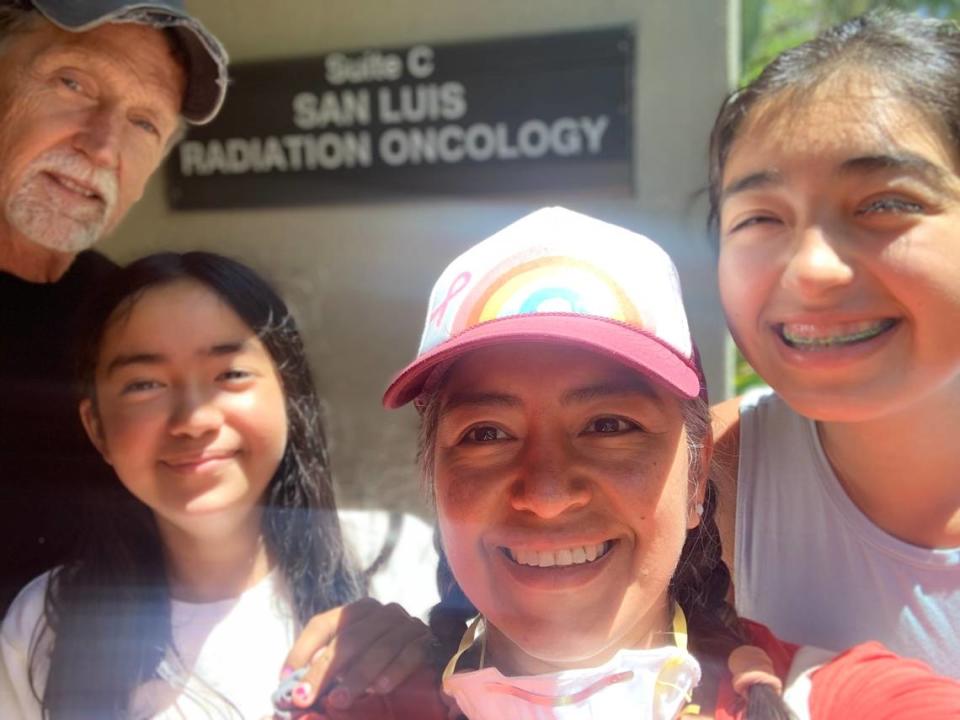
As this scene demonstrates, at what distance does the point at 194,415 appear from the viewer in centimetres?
162

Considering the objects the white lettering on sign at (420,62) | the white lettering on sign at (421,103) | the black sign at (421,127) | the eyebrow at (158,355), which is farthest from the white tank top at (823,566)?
the white lettering on sign at (420,62)

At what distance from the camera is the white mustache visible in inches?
75.8


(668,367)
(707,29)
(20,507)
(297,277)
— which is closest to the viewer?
(668,367)

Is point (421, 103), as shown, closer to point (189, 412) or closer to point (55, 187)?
point (55, 187)

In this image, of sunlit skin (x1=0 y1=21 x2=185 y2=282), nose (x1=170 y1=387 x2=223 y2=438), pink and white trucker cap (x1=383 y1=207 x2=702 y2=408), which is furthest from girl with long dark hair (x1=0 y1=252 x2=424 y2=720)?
pink and white trucker cap (x1=383 y1=207 x2=702 y2=408)

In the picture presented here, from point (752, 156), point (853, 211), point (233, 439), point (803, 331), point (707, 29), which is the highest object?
point (707, 29)

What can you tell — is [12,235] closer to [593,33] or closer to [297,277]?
[297,277]

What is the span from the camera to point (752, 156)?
4.79 feet

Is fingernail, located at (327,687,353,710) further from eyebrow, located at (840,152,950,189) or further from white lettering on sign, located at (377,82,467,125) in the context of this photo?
white lettering on sign, located at (377,82,467,125)

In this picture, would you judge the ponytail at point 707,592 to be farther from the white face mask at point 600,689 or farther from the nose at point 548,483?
the nose at point 548,483

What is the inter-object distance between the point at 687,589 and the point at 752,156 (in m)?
0.66

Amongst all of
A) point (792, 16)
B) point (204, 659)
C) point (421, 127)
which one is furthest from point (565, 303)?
point (792, 16)

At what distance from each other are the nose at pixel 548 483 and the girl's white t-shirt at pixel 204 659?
69cm

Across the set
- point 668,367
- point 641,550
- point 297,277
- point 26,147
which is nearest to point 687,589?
point 641,550
